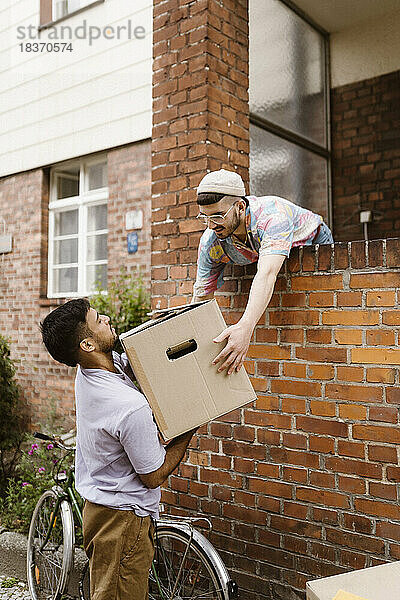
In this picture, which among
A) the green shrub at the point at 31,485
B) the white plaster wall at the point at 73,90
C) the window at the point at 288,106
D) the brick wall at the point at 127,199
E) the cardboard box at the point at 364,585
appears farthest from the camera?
the white plaster wall at the point at 73,90

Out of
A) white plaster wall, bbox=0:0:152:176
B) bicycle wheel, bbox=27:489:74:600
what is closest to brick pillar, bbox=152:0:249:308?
bicycle wheel, bbox=27:489:74:600

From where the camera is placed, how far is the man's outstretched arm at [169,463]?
2387 mm

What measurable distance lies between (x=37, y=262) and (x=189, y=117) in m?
4.41

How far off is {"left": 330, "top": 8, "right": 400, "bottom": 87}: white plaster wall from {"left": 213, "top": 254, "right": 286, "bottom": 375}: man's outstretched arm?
3691mm

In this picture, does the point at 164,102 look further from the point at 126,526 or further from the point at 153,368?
the point at 126,526

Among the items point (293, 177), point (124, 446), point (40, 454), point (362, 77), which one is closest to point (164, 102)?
point (293, 177)

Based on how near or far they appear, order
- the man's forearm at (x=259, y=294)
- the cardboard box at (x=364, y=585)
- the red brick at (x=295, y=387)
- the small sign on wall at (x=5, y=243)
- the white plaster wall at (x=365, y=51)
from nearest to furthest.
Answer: the cardboard box at (x=364, y=585) → the man's forearm at (x=259, y=294) → the red brick at (x=295, y=387) → the white plaster wall at (x=365, y=51) → the small sign on wall at (x=5, y=243)

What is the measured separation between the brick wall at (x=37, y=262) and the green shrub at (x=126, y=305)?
553mm

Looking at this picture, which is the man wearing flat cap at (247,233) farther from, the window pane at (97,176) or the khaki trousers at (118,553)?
the window pane at (97,176)

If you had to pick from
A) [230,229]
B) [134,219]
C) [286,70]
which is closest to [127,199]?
[134,219]

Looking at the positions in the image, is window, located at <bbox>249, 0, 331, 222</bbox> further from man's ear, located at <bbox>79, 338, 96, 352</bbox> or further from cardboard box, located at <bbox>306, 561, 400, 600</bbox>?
cardboard box, located at <bbox>306, 561, 400, 600</bbox>

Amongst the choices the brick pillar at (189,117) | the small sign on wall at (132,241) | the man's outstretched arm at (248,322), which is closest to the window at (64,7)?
the small sign on wall at (132,241)

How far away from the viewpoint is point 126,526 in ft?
8.05

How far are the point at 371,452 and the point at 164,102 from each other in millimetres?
2339
